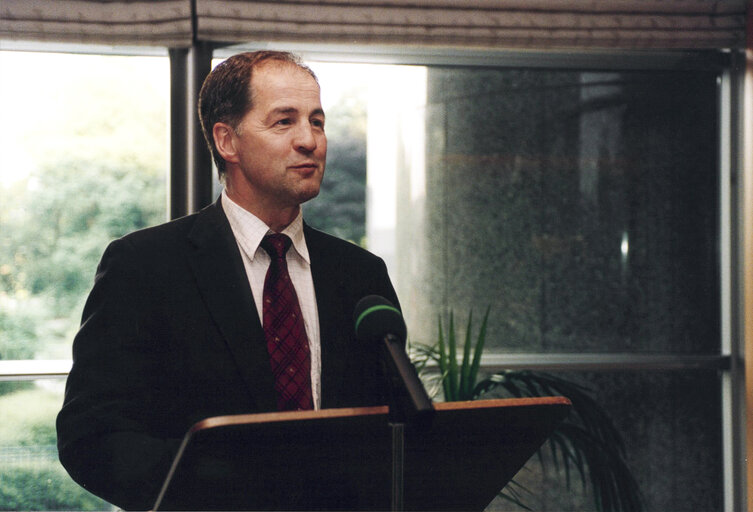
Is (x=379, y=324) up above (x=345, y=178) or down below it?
below

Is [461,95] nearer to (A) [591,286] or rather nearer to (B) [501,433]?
(A) [591,286]

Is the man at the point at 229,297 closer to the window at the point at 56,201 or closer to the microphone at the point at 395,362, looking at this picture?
the microphone at the point at 395,362

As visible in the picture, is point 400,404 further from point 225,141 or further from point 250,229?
point 225,141

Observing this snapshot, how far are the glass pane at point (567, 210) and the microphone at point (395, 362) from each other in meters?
1.94

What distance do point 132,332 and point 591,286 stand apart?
2105 millimetres

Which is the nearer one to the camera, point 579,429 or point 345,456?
point 345,456

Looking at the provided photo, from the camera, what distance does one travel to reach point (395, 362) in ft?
2.74

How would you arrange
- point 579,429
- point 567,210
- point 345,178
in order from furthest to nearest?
1. point 567,210
2. point 345,178
3. point 579,429

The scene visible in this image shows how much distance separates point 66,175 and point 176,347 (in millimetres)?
1691

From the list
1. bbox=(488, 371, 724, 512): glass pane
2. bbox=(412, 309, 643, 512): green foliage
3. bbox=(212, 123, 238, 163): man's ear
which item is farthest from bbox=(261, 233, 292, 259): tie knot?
bbox=(488, 371, 724, 512): glass pane

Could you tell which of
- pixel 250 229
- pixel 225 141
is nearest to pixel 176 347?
pixel 250 229

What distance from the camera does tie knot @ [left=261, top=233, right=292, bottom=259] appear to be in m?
1.41

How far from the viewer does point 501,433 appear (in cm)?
88

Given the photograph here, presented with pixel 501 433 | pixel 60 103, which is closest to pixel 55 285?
pixel 60 103
